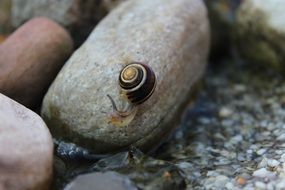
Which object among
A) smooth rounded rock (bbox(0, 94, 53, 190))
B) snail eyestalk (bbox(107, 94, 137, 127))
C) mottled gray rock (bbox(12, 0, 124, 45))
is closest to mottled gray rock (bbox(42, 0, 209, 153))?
snail eyestalk (bbox(107, 94, 137, 127))

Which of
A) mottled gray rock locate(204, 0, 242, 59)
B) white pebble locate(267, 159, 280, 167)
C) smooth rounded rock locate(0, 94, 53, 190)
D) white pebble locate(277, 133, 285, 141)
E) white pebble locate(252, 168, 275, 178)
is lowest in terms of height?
smooth rounded rock locate(0, 94, 53, 190)

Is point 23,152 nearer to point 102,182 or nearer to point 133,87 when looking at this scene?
Answer: point 102,182

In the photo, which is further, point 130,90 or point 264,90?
point 264,90

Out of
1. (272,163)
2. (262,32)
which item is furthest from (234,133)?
(262,32)

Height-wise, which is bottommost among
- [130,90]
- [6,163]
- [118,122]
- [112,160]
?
[6,163]

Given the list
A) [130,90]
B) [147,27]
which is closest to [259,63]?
[147,27]

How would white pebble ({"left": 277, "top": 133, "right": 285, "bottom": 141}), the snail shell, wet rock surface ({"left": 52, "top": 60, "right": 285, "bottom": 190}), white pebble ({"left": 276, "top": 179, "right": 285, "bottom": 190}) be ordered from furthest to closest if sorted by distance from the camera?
white pebble ({"left": 277, "top": 133, "right": 285, "bottom": 141}) < the snail shell < wet rock surface ({"left": 52, "top": 60, "right": 285, "bottom": 190}) < white pebble ({"left": 276, "top": 179, "right": 285, "bottom": 190})

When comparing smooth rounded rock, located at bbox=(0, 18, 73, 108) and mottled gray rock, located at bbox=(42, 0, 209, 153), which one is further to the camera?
smooth rounded rock, located at bbox=(0, 18, 73, 108)

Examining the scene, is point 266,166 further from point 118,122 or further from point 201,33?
point 201,33

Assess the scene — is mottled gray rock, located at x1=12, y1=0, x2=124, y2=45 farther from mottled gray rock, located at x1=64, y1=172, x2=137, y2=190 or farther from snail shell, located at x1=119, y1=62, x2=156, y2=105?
mottled gray rock, located at x1=64, y1=172, x2=137, y2=190
